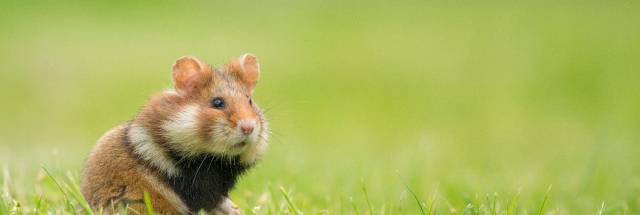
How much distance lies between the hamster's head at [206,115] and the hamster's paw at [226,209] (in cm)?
36

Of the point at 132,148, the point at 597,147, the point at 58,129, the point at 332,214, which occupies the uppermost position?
the point at 132,148

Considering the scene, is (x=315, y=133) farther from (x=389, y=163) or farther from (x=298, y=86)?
(x=389, y=163)

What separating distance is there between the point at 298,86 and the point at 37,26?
8.85 meters

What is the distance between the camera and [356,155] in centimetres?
1069

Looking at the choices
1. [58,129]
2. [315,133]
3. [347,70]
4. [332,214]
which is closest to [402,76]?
[347,70]

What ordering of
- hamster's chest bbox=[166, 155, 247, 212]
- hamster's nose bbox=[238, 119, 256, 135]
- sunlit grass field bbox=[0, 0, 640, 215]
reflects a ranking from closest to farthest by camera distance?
hamster's nose bbox=[238, 119, 256, 135], hamster's chest bbox=[166, 155, 247, 212], sunlit grass field bbox=[0, 0, 640, 215]

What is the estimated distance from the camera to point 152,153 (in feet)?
16.0

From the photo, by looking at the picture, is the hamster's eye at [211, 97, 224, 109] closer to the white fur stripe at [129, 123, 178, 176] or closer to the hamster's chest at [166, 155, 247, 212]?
the hamster's chest at [166, 155, 247, 212]

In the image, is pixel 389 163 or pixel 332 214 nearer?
pixel 332 214

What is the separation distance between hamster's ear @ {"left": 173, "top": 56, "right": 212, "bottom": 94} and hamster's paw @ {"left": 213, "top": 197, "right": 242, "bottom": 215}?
0.70 meters

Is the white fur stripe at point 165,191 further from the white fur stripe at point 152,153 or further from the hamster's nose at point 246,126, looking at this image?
the hamster's nose at point 246,126

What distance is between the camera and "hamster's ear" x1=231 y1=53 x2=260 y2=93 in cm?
540

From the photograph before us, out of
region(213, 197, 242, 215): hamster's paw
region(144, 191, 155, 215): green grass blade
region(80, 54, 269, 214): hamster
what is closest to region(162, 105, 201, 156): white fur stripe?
region(80, 54, 269, 214): hamster

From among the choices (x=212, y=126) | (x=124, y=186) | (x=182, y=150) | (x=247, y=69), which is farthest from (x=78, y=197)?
(x=247, y=69)
